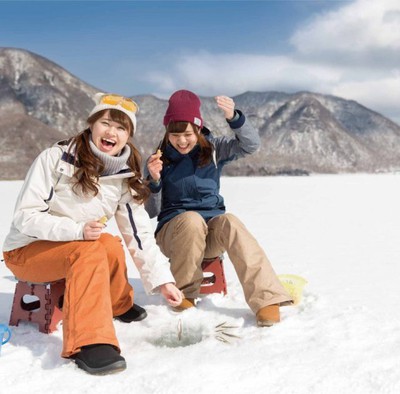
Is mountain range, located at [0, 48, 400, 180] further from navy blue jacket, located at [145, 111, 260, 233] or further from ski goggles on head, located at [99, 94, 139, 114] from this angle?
ski goggles on head, located at [99, 94, 139, 114]

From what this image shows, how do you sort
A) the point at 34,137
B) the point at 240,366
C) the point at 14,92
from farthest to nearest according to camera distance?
the point at 14,92
the point at 34,137
the point at 240,366

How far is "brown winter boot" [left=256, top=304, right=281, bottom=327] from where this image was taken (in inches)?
123

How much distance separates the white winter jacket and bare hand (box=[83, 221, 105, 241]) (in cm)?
4

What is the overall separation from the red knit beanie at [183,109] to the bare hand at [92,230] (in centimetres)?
116

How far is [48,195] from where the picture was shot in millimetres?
2896

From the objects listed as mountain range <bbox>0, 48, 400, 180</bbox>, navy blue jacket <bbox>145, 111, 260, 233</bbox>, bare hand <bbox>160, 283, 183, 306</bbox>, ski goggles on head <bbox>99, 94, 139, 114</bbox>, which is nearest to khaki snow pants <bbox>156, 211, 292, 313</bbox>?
navy blue jacket <bbox>145, 111, 260, 233</bbox>

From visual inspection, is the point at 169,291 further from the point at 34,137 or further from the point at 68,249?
the point at 34,137

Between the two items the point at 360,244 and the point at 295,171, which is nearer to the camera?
the point at 360,244

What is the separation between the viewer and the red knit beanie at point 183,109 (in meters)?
3.62

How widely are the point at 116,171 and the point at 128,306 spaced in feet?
3.00

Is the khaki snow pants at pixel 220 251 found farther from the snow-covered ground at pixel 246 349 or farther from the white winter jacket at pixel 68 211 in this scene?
the white winter jacket at pixel 68 211

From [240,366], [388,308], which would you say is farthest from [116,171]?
[388,308]

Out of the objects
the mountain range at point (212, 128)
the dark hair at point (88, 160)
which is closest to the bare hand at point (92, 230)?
the dark hair at point (88, 160)

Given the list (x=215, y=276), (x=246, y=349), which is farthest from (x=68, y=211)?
(x=215, y=276)
